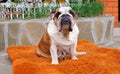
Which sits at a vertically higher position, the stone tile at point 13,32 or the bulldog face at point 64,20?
the bulldog face at point 64,20

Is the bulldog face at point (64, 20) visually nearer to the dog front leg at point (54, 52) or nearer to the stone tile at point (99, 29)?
the dog front leg at point (54, 52)

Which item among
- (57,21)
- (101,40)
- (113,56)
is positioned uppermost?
(57,21)

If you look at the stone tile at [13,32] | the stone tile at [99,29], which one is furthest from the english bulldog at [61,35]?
the stone tile at [99,29]

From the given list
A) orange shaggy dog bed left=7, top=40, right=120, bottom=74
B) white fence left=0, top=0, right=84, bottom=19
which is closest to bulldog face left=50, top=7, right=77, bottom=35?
orange shaggy dog bed left=7, top=40, right=120, bottom=74

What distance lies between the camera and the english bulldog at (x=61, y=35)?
2.79 meters

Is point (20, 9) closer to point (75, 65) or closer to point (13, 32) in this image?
point (13, 32)

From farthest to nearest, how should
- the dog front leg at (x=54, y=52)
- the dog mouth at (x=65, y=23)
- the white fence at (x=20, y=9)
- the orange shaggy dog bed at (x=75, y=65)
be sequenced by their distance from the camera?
the white fence at (x=20, y=9) → the dog front leg at (x=54, y=52) → the dog mouth at (x=65, y=23) → the orange shaggy dog bed at (x=75, y=65)

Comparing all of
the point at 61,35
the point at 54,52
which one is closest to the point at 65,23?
the point at 61,35

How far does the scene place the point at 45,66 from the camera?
107 inches

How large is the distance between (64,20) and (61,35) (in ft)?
0.65

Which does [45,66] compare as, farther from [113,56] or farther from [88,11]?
[88,11]

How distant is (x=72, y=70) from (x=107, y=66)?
1.05 feet

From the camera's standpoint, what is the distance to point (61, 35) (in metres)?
2.90

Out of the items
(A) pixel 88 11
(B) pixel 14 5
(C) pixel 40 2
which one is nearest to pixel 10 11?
(B) pixel 14 5
